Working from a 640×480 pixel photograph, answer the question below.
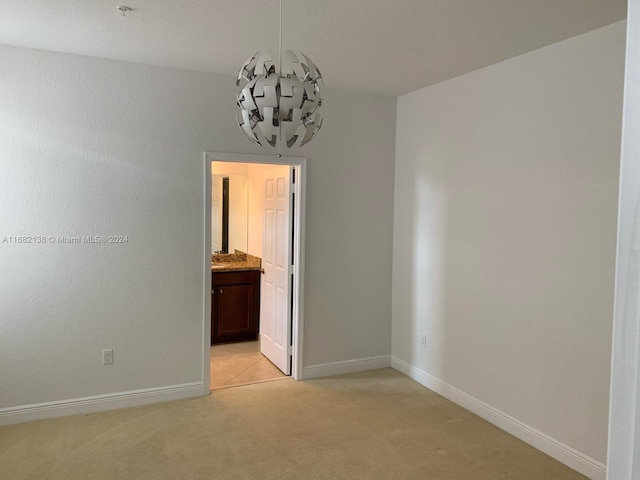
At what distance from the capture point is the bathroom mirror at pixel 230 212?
6332 millimetres

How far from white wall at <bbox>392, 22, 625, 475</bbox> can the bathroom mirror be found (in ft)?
7.82

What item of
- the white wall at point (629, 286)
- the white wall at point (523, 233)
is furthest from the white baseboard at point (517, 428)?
the white wall at point (629, 286)

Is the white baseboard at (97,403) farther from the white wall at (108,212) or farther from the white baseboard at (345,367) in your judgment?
the white baseboard at (345,367)

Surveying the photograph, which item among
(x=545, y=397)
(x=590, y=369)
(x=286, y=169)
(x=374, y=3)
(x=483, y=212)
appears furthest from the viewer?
(x=286, y=169)

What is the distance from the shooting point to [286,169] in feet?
15.4

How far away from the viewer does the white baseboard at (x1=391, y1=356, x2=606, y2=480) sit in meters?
3.08

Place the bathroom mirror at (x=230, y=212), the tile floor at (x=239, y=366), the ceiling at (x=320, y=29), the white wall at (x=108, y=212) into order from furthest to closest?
the bathroom mirror at (x=230, y=212) → the tile floor at (x=239, y=366) → the white wall at (x=108, y=212) → the ceiling at (x=320, y=29)

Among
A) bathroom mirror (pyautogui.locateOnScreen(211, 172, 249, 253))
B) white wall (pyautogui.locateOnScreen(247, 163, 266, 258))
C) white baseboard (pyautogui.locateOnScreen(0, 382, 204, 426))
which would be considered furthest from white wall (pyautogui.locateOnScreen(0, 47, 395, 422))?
bathroom mirror (pyautogui.locateOnScreen(211, 172, 249, 253))

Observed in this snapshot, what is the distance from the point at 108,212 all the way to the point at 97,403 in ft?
4.95

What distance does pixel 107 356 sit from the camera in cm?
392

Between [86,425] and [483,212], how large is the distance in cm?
341

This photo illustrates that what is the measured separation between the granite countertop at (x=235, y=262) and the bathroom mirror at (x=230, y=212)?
11 cm

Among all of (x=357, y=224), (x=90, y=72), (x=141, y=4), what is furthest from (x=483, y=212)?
(x=90, y=72)

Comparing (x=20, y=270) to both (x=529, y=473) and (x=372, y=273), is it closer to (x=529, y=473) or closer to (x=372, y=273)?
(x=372, y=273)
